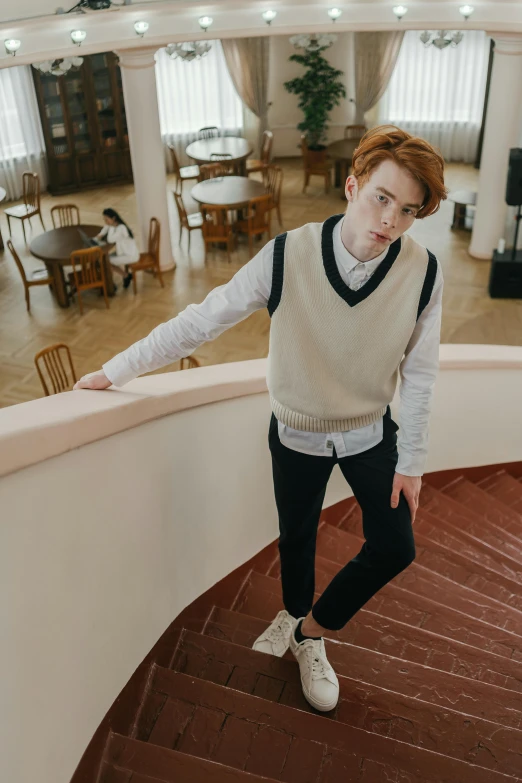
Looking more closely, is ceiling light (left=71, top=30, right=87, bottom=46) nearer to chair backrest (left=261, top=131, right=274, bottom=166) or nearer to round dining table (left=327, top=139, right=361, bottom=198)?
chair backrest (left=261, top=131, right=274, bottom=166)

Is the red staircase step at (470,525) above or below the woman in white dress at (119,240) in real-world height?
above

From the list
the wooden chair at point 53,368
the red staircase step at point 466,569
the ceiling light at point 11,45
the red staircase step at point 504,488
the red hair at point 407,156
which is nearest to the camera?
the red hair at point 407,156

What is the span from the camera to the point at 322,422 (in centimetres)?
209

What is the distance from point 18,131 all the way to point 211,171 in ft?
11.4

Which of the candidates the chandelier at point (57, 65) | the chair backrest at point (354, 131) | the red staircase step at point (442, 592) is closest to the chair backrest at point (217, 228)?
the chandelier at point (57, 65)

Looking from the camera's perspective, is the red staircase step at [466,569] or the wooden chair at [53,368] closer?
the red staircase step at [466,569]

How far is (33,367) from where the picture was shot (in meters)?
7.52

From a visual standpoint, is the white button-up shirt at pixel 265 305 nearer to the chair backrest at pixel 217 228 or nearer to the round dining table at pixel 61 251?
the round dining table at pixel 61 251

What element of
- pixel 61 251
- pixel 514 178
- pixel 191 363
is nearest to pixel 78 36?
pixel 61 251

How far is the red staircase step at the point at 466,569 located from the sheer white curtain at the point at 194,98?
11125 millimetres

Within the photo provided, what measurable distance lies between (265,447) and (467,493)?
4.87 feet

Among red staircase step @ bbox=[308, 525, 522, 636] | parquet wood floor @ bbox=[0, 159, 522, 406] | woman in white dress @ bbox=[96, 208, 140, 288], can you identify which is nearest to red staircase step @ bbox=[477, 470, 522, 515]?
red staircase step @ bbox=[308, 525, 522, 636]

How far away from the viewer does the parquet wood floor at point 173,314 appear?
25.3 ft

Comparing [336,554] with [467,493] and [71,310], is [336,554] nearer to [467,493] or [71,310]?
[467,493]
